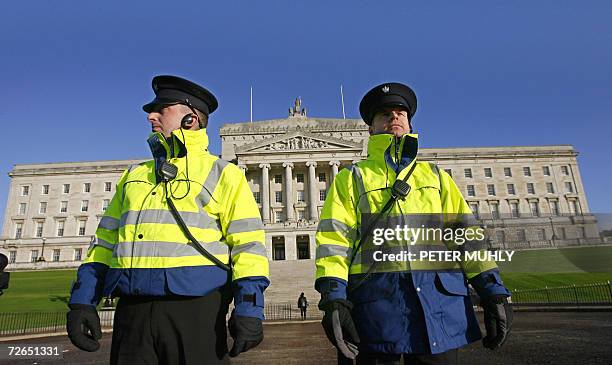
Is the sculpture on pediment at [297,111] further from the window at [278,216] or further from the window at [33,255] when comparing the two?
the window at [33,255]

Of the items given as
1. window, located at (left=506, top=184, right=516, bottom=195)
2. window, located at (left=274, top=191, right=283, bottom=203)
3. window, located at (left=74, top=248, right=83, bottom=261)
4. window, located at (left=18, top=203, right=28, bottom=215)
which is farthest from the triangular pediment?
window, located at (left=18, top=203, right=28, bottom=215)

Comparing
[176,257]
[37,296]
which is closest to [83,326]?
[176,257]

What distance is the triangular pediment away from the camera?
182 ft

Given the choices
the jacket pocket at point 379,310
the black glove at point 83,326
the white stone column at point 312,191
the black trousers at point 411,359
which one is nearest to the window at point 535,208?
the white stone column at point 312,191

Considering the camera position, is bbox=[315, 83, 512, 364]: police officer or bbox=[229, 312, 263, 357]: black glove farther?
bbox=[315, 83, 512, 364]: police officer

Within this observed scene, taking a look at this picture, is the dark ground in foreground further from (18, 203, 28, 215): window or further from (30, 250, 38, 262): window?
(18, 203, 28, 215): window

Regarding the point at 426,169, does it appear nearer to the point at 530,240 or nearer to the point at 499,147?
the point at 530,240

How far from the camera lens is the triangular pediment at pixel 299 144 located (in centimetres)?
5547

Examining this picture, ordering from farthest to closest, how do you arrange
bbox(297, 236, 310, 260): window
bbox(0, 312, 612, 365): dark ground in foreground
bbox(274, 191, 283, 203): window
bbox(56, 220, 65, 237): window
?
bbox(56, 220, 65, 237): window, bbox(274, 191, 283, 203): window, bbox(297, 236, 310, 260): window, bbox(0, 312, 612, 365): dark ground in foreground

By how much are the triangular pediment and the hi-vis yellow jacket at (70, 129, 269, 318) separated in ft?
172

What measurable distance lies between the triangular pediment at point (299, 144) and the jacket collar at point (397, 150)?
2056 inches

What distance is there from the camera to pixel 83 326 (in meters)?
2.98

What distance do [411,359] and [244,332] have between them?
1256mm

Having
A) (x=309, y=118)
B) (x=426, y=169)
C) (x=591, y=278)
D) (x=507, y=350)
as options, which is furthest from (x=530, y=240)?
(x=426, y=169)
